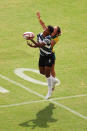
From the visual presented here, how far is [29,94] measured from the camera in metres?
15.9

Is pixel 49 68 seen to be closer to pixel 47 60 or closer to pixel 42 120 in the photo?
pixel 47 60

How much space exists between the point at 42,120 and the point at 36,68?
6.20 metres

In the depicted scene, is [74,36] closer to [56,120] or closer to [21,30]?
[21,30]

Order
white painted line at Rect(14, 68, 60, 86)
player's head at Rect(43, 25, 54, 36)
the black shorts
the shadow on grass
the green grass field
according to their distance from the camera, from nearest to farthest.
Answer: the shadow on grass, the green grass field, player's head at Rect(43, 25, 54, 36), the black shorts, white painted line at Rect(14, 68, 60, 86)

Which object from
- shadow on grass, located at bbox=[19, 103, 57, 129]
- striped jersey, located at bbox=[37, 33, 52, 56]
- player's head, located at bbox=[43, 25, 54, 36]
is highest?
player's head, located at bbox=[43, 25, 54, 36]

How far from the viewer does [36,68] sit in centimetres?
1939

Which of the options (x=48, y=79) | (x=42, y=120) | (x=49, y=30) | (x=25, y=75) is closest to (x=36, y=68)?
(x=25, y=75)

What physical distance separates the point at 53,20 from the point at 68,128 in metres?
14.9

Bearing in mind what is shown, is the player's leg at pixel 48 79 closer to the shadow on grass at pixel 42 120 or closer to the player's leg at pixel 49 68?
the player's leg at pixel 49 68

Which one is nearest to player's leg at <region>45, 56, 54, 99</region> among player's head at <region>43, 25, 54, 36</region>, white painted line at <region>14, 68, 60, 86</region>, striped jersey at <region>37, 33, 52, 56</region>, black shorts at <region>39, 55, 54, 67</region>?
black shorts at <region>39, 55, 54, 67</region>

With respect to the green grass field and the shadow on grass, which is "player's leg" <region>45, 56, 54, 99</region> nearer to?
the green grass field

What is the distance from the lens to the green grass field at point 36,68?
1349 cm

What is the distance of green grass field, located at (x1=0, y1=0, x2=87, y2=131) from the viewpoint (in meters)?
13.5

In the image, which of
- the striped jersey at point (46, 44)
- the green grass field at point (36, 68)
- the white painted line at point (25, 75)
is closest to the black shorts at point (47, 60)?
the striped jersey at point (46, 44)
